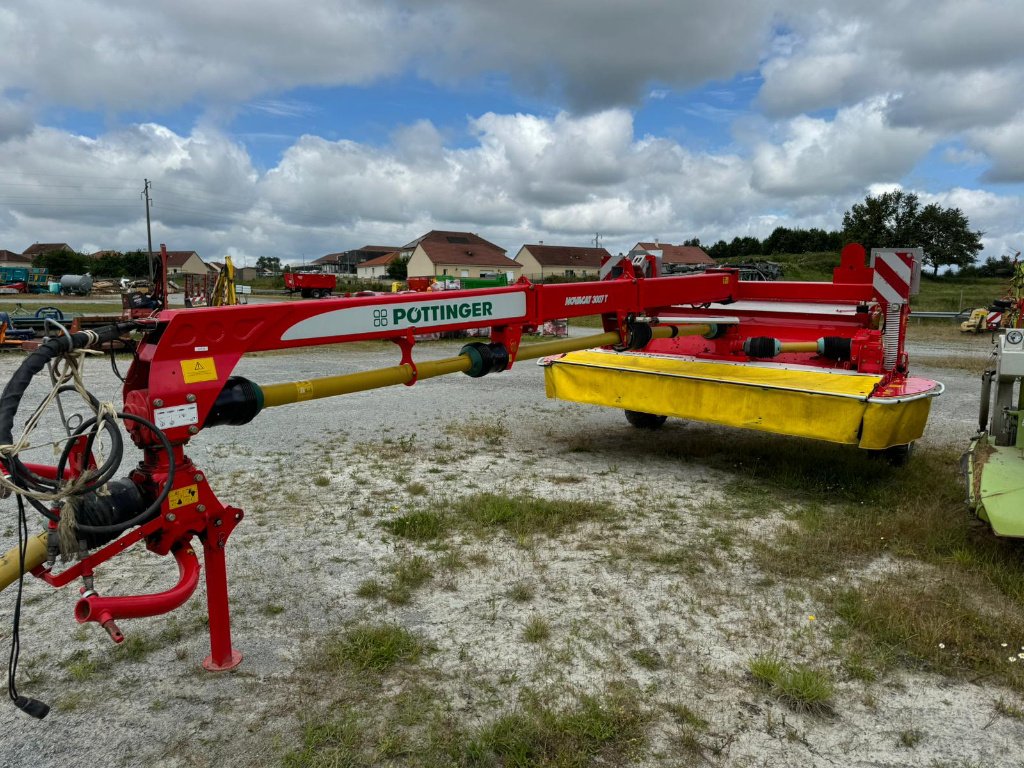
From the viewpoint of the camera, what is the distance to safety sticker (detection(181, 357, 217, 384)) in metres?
2.87

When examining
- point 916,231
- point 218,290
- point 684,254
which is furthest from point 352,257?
point 218,290

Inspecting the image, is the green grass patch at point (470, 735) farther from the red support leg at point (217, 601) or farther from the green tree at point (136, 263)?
the green tree at point (136, 263)

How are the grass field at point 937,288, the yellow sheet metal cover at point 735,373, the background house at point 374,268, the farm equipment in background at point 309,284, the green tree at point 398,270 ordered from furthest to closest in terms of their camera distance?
the background house at point 374,268 → the green tree at point 398,270 → the farm equipment in background at point 309,284 → the grass field at point 937,288 → the yellow sheet metal cover at point 735,373

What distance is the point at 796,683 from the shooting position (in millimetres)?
2975

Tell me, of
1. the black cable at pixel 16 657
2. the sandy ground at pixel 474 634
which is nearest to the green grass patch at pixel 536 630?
the sandy ground at pixel 474 634

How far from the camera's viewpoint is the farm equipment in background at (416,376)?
2600 mm

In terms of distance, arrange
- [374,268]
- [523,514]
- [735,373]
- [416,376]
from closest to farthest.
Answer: [416,376] < [523,514] < [735,373] < [374,268]

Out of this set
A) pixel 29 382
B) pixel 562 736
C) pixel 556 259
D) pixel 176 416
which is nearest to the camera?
pixel 29 382

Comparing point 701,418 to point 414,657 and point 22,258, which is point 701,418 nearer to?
point 414,657

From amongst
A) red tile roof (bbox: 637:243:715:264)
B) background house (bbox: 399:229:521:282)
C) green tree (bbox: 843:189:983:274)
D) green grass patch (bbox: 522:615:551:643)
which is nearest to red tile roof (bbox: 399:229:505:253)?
background house (bbox: 399:229:521:282)

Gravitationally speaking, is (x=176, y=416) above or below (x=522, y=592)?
above

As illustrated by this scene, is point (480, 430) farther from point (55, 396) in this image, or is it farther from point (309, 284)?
point (309, 284)

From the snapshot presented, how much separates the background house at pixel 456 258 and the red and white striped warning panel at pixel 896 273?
62105 mm

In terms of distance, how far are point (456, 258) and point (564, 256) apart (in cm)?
1411
